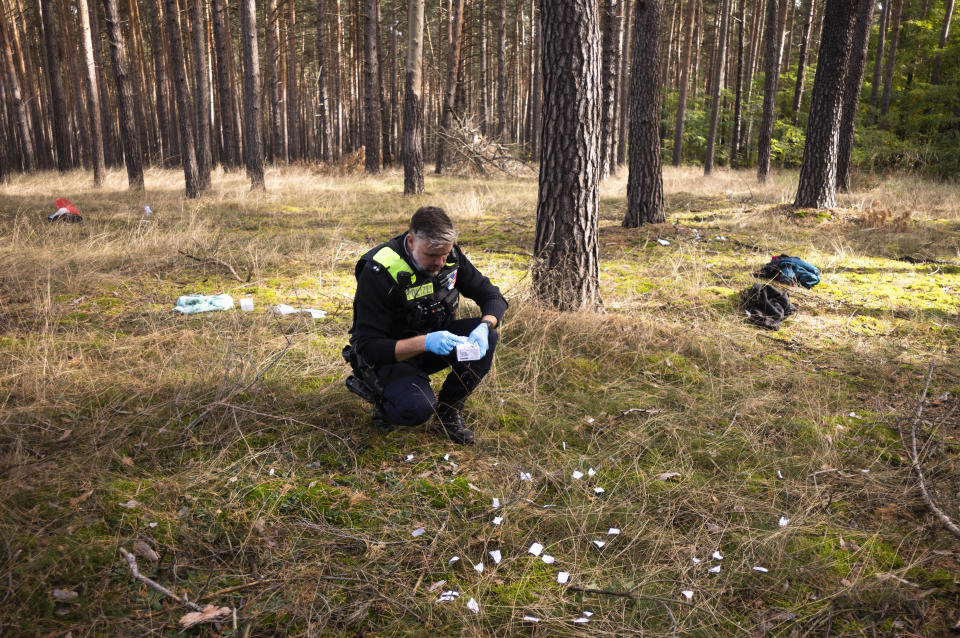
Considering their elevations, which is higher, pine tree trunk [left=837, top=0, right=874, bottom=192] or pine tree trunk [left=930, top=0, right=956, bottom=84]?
pine tree trunk [left=930, top=0, right=956, bottom=84]

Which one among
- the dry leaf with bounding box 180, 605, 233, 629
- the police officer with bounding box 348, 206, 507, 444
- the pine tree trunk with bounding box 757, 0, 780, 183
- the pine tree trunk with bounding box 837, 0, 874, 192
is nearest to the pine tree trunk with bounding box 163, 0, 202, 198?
the police officer with bounding box 348, 206, 507, 444

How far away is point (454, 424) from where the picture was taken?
332cm

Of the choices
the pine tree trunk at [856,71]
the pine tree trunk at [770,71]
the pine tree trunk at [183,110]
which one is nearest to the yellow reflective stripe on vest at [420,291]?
the pine tree trunk at [183,110]

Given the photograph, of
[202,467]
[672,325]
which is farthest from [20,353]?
[672,325]

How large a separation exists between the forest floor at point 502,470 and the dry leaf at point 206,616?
0.15 ft

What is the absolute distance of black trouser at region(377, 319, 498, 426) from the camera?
2.99 m

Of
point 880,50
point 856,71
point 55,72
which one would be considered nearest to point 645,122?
point 856,71

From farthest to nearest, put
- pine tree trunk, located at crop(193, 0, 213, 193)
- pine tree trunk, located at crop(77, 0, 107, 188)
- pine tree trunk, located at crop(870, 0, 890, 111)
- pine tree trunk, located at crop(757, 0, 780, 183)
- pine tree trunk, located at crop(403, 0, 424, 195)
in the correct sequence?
pine tree trunk, located at crop(870, 0, 890, 111)
pine tree trunk, located at crop(757, 0, 780, 183)
pine tree trunk, located at crop(77, 0, 107, 188)
pine tree trunk, located at crop(193, 0, 213, 193)
pine tree trunk, located at crop(403, 0, 424, 195)

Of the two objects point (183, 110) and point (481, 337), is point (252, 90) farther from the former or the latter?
point (481, 337)

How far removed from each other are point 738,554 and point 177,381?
337cm

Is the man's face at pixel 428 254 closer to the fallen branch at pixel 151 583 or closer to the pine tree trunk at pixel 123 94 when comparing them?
the fallen branch at pixel 151 583

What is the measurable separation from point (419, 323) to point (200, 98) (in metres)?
12.5

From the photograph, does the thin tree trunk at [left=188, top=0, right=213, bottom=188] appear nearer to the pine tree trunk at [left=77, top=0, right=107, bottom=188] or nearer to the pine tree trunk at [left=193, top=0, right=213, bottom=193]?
the pine tree trunk at [left=193, top=0, right=213, bottom=193]

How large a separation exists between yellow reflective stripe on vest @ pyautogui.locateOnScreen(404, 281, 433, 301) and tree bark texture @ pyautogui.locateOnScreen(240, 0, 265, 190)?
36.7 feet
